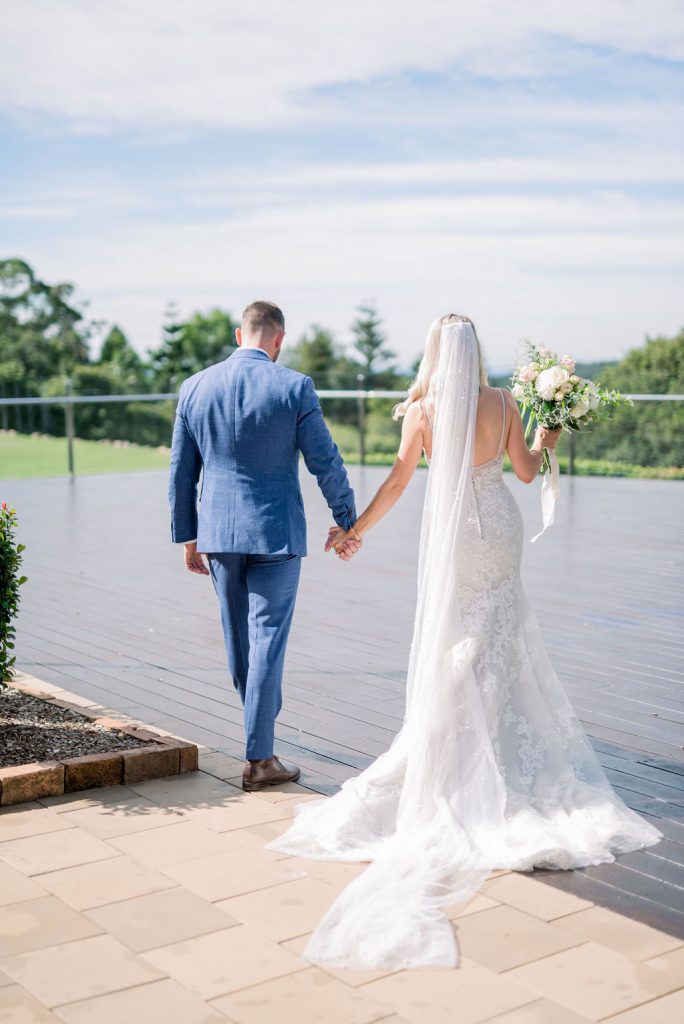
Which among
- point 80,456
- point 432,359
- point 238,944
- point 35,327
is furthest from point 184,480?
point 35,327

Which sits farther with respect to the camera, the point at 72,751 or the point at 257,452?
the point at 72,751

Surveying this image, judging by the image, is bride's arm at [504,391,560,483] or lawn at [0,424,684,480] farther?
lawn at [0,424,684,480]

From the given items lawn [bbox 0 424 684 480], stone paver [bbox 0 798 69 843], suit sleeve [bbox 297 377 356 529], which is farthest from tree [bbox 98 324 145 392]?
stone paver [bbox 0 798 69 843]

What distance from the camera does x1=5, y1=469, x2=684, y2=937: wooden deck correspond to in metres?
4.31

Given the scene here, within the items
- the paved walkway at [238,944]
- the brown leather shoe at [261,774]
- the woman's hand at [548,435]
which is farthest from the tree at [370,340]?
the paved walkway at [238,944]

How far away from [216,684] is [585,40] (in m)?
20.4

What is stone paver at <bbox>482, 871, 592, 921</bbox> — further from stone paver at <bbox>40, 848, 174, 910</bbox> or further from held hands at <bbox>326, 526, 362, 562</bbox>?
held hands at <bbox>326, 526, 362, 562</bbox>

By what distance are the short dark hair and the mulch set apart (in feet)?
5.01

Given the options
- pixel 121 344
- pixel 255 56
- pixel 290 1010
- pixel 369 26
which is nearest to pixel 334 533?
pixel 290 1010

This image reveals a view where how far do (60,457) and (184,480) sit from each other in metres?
13.9

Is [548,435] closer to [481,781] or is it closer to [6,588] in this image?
[481,781]

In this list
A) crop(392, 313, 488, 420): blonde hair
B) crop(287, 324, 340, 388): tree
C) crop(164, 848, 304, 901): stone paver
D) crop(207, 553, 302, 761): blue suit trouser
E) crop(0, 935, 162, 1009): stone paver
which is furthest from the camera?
crop(287, 324, 340, 388): tree

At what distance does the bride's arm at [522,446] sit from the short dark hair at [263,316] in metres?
0.84

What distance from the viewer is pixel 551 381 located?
424 cm
